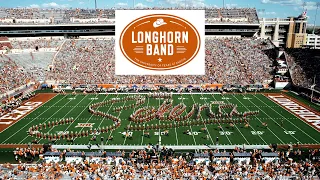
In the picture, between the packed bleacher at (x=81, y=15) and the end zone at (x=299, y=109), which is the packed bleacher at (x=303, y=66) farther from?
the packed bleacher at (x=81, y=15)

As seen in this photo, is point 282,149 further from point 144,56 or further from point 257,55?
point 257,55

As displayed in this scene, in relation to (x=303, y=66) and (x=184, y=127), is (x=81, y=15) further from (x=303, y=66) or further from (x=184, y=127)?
(x=184, y=127)

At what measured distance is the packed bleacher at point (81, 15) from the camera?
4988 centimetres

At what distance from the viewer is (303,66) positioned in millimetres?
37031

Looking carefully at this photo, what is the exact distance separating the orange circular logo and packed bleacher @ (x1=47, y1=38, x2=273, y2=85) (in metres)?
4.30

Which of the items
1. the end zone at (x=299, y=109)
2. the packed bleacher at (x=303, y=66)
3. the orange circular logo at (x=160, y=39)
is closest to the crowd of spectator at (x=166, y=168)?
the end zone at (x=299, y=109)

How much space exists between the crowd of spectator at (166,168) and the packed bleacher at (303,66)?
64.2 ft

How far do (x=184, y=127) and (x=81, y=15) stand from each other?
38042 millimetres

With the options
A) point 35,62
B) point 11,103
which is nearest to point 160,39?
point 11,103

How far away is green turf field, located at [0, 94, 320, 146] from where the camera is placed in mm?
18875

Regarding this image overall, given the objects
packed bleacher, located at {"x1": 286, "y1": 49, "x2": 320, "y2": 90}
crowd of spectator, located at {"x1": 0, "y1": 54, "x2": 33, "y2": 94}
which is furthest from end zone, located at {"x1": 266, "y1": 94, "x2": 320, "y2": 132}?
crowd of spectator, located at {"x1": 0, "y1": 54, "x2": 33, "y2": 94}

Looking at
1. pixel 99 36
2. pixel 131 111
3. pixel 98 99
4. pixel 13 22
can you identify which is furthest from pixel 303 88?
pixel 13 22

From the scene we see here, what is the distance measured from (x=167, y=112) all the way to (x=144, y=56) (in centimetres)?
969

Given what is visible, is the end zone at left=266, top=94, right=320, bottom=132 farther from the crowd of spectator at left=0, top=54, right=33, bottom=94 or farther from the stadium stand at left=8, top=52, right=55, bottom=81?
the stadium stand at left=8, top=52, right=55, bottom=81
